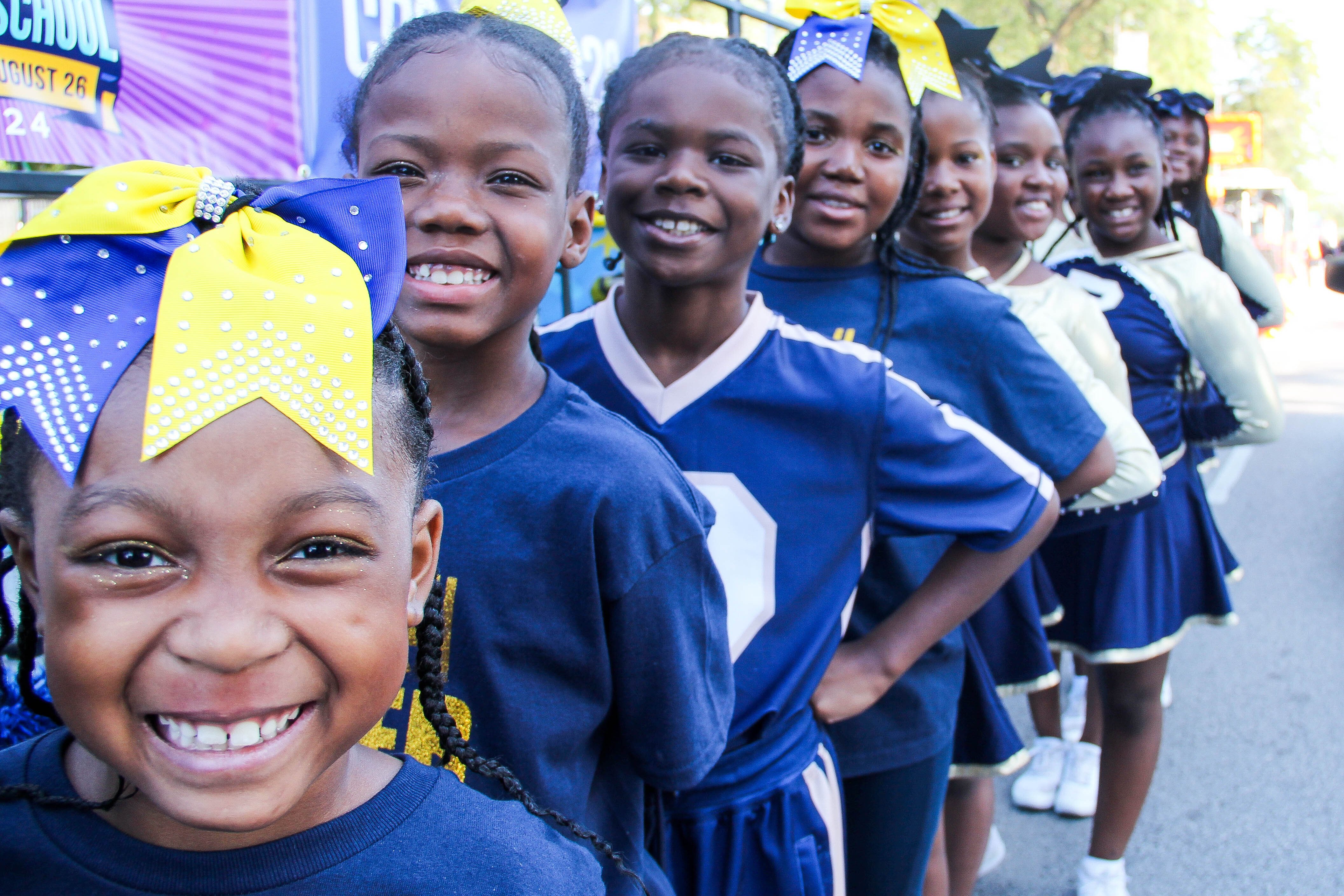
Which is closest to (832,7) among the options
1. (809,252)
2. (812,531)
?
(809,252)

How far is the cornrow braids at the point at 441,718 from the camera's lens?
123 cm

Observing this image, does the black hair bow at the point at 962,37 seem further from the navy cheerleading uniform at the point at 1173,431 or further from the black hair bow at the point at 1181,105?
the black hair bow at the point at 1181,105

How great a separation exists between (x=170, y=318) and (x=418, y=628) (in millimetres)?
507

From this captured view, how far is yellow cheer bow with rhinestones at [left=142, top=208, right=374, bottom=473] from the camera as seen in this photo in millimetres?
864

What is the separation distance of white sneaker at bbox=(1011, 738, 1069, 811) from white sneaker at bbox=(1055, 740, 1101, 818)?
19 mm

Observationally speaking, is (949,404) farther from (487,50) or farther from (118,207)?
(118,207)

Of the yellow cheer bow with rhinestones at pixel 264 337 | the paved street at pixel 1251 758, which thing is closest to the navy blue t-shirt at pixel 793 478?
the yellow cheer bow with rhinestones at pixel 264 337

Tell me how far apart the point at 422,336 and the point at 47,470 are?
1.86ft

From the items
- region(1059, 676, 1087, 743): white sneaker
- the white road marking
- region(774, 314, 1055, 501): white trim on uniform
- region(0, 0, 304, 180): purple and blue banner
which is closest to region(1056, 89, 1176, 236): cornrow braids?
region(1059, 676, 1087, 743): white sneaker

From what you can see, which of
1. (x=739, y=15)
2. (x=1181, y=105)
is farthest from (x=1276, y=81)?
(x=739, y=15)

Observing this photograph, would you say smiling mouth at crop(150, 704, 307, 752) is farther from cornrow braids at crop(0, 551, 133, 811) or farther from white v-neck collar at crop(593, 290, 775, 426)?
white v-neck collar at crop(593, 290, 775, 426)

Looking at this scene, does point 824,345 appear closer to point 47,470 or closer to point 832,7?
point 832,7

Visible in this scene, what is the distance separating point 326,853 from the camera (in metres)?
0.99

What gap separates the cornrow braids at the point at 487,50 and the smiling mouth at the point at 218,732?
82 centimetres
